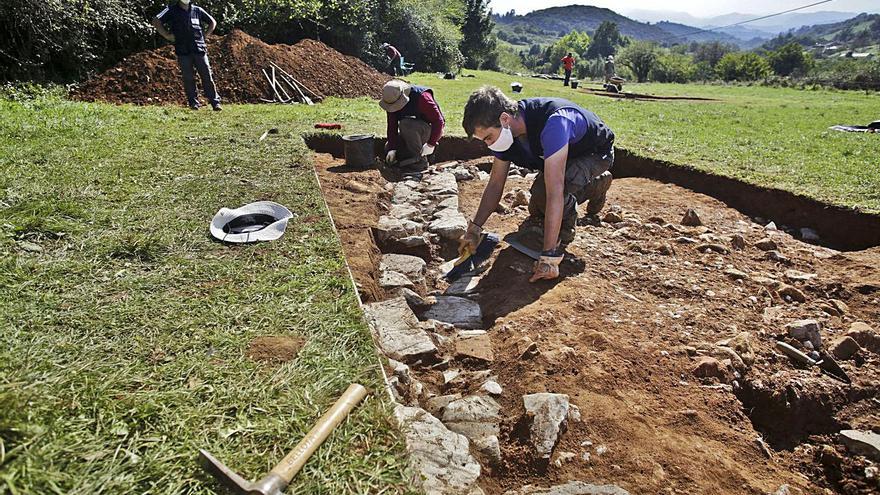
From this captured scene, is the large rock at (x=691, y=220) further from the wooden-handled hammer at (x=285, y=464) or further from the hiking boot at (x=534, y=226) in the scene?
the wooden-handled hammer at (x=285, y=464)

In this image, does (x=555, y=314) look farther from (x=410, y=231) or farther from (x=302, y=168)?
(x=302, y=168)

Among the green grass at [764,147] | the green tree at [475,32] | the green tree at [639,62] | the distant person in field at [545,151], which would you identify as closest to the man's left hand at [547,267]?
the distant person in field at [545,151]

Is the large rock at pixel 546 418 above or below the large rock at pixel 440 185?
below

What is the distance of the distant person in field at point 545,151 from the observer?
135 inches

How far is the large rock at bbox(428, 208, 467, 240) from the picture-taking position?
452 centimetres

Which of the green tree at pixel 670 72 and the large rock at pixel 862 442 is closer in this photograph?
the large rock at pixel 862 442

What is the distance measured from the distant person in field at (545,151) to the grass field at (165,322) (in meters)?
1.33

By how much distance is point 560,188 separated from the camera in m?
3.45

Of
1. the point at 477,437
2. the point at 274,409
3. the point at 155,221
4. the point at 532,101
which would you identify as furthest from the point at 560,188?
the point at 155,221

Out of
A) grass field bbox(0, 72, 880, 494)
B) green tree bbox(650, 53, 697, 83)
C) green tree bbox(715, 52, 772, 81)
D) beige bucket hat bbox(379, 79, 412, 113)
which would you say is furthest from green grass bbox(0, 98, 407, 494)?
green tree bbox(715, 52, 772, 81)

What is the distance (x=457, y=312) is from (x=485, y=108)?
4.63 feet

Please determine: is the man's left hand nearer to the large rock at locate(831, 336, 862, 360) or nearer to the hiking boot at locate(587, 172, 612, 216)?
the hiking boot at locate(587, 172, 612, 216)

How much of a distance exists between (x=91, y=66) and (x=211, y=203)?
8.69m

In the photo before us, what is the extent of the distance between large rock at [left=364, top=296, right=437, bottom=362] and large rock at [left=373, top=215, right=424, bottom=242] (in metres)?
1.30
